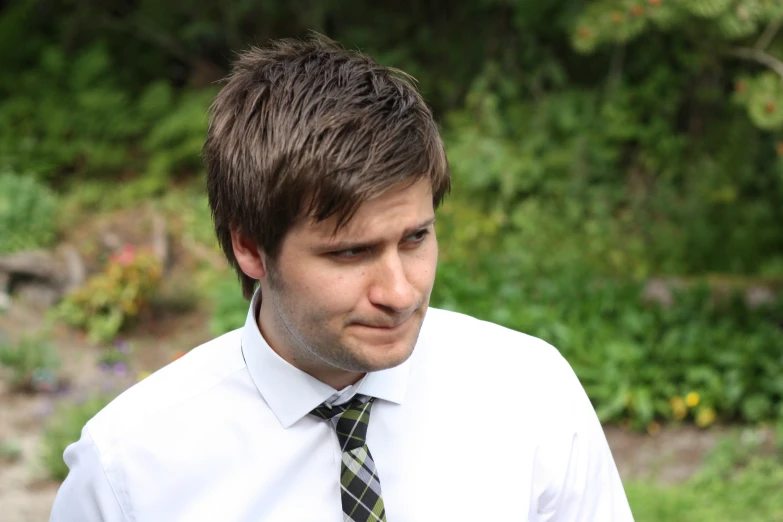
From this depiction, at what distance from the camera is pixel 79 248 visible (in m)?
6.80

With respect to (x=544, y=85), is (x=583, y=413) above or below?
below

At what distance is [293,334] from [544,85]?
20.7ft

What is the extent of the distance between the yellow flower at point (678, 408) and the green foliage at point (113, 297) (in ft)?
11.0

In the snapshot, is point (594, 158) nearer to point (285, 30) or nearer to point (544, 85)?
point (544, 85)

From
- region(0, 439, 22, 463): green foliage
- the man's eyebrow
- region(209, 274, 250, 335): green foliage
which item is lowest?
region(0, 439, 22, 463): green foliage

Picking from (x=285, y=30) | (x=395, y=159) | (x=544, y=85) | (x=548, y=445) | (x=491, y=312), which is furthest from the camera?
(x=285, y=30)

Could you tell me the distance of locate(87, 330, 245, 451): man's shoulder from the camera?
5.32 ft

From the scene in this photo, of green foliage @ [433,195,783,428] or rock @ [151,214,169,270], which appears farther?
Answer: rock @ [151,214,169,270]

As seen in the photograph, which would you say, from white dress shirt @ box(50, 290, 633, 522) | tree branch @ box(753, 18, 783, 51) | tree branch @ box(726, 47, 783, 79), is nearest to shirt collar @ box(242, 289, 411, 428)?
white dress shirt @ box(50, 290, 633, 522)

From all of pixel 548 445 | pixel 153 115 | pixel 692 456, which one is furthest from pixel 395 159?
pixel 153 115

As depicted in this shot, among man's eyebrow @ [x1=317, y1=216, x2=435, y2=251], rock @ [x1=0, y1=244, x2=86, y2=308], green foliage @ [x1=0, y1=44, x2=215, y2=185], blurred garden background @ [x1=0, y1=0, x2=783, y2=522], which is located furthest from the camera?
green foliage @ [x1=0, y1=44, x2=215, y2=185]

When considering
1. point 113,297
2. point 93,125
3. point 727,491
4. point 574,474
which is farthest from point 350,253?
point 93,125

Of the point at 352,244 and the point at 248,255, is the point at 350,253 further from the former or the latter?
the point at 248,255

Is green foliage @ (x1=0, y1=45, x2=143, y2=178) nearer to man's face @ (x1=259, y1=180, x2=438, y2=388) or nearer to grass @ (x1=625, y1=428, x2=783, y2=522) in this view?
grass @ (x1=625, y1=428, x2=783, y2=522)
